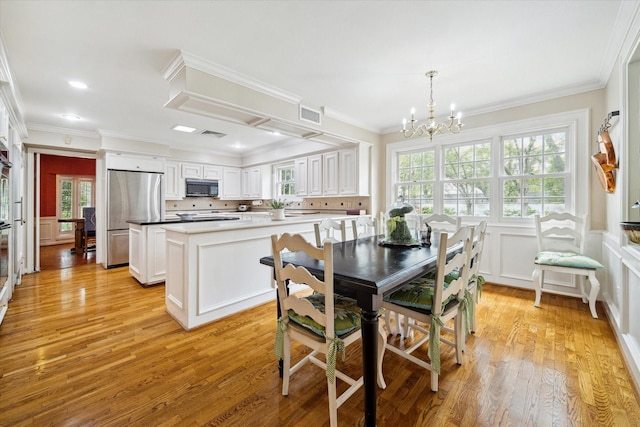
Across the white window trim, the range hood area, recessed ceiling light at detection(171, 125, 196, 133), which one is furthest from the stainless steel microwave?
the white window trim

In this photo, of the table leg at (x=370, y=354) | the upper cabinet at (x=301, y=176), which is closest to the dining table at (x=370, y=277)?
the table leg at (x=370, y=354)

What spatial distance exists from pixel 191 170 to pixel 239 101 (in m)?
4.17

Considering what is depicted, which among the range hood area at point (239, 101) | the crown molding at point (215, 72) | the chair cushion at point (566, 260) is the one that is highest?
the crown molding at point (215, 72)

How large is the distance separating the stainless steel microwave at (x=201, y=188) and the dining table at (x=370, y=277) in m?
5.19

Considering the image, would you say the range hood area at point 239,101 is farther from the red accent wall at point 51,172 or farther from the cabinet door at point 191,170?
the red accent wall at point 51,172

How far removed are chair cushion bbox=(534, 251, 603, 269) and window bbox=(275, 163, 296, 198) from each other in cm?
426

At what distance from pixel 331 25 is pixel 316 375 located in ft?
8.17

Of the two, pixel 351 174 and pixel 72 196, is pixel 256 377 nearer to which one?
pixel 351 174

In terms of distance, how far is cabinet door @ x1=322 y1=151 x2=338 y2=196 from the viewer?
488 cm

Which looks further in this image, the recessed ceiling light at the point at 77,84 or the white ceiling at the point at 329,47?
the recessed ceiling light at the point at 77,84

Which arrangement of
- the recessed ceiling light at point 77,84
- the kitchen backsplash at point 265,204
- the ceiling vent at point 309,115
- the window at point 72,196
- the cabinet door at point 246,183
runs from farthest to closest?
the window at point 72,196
the cabinet door at point 246,183
the kitchen backsplash at point 265,204
the ceiling vent at point 309,115
the recessed ceiling light at point 77,84

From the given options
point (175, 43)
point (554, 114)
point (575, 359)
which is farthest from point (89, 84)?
point (554, 114)

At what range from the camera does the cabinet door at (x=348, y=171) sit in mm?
4598

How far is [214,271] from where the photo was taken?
268cm
